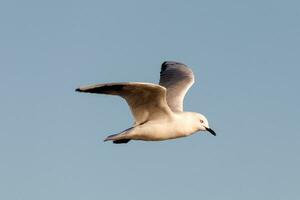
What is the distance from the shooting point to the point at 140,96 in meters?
20.2

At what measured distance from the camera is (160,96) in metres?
20.2

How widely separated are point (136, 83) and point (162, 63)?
823 cm

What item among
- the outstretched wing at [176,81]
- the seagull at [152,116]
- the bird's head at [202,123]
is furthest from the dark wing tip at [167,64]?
the bird's head at [202,123]

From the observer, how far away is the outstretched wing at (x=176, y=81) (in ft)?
79.0

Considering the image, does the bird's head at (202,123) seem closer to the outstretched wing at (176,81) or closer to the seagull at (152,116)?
the seagull at (152,116)

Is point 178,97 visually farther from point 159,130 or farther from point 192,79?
point 159,130

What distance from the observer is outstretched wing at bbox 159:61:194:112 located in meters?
24.1

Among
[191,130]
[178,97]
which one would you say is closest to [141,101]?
[191,130]

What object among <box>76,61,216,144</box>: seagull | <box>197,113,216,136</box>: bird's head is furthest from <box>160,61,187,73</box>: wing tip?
<box>197,113,216,136</box>: bird's head

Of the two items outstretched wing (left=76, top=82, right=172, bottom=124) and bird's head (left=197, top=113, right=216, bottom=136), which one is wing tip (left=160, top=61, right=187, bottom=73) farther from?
outstretched wing (left=76, top=82, right=172, bottom=124)

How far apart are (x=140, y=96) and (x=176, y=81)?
5293mm

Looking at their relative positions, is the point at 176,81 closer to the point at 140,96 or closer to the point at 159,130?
the point at 159,130

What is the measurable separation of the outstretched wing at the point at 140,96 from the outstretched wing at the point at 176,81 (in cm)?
234

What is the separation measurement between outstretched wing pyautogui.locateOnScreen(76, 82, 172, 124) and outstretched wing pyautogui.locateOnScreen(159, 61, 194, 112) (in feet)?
7.66
